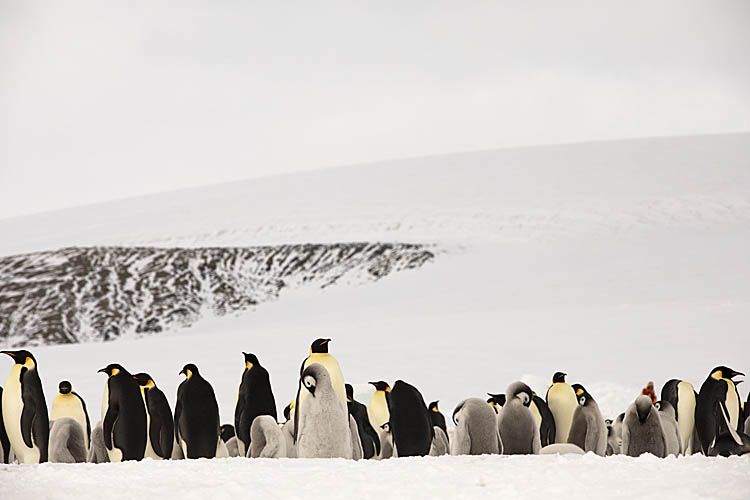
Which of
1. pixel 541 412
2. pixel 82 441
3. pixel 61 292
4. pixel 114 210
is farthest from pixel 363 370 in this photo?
pixel 114 210

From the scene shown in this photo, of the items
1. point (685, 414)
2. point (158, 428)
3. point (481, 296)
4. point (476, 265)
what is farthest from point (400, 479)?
point (476, 265)

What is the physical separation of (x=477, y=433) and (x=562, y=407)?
1275 millimetres

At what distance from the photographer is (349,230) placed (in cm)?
2405

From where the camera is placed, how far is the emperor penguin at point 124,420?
17.5ft

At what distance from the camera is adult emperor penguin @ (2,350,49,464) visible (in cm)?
531

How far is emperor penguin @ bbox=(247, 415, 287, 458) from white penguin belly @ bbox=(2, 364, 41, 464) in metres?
1.37

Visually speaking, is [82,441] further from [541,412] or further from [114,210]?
[114,210]

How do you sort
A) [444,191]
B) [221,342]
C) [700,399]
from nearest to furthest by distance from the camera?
[700,399] → [221,342] → [444,191]

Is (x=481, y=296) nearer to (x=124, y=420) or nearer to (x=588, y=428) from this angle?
(x=588, y=428)

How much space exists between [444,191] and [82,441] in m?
22.9

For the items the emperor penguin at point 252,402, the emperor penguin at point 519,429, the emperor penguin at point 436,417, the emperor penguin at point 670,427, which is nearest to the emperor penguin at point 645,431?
the emperor penguin at point 670,427

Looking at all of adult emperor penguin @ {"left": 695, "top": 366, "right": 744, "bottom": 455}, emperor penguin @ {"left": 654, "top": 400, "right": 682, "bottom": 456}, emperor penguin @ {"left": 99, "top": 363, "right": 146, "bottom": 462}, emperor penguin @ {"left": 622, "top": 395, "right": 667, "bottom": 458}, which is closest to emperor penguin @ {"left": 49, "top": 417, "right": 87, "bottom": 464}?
emperor penguin @ {"left": 99, "top": 363, "right": 146, "bottom": 462}

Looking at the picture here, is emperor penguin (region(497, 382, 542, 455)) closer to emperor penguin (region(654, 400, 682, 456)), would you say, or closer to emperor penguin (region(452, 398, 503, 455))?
emperor penguin (region(452, 398, 503, 455))

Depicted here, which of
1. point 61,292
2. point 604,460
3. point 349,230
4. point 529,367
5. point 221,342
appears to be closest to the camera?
point 604,460
